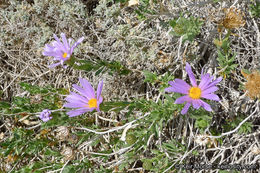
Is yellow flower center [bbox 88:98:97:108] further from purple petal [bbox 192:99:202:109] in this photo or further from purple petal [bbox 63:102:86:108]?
purple petal [bbox 192:99:202:109]

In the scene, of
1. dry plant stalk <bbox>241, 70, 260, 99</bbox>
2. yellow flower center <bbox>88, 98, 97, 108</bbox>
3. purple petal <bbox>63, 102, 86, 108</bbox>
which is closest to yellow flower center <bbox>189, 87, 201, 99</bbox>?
dry plant stalk <bbox>241, 70, 260, 99</bbox>

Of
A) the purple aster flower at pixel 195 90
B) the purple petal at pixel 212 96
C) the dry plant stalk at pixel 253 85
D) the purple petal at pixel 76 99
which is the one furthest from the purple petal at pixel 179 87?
the purple petal at pixel 76 99

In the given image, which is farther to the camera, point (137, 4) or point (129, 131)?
point (137, 4)

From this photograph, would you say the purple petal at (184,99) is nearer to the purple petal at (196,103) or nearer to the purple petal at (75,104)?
the purple petal at (196,103)

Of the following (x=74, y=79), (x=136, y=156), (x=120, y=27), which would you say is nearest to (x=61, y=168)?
(x=136, y=156)

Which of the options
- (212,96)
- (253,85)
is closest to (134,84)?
(212,96)

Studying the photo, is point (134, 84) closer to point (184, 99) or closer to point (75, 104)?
point (75, 104)

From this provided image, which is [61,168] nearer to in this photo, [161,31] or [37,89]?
[37,89]
